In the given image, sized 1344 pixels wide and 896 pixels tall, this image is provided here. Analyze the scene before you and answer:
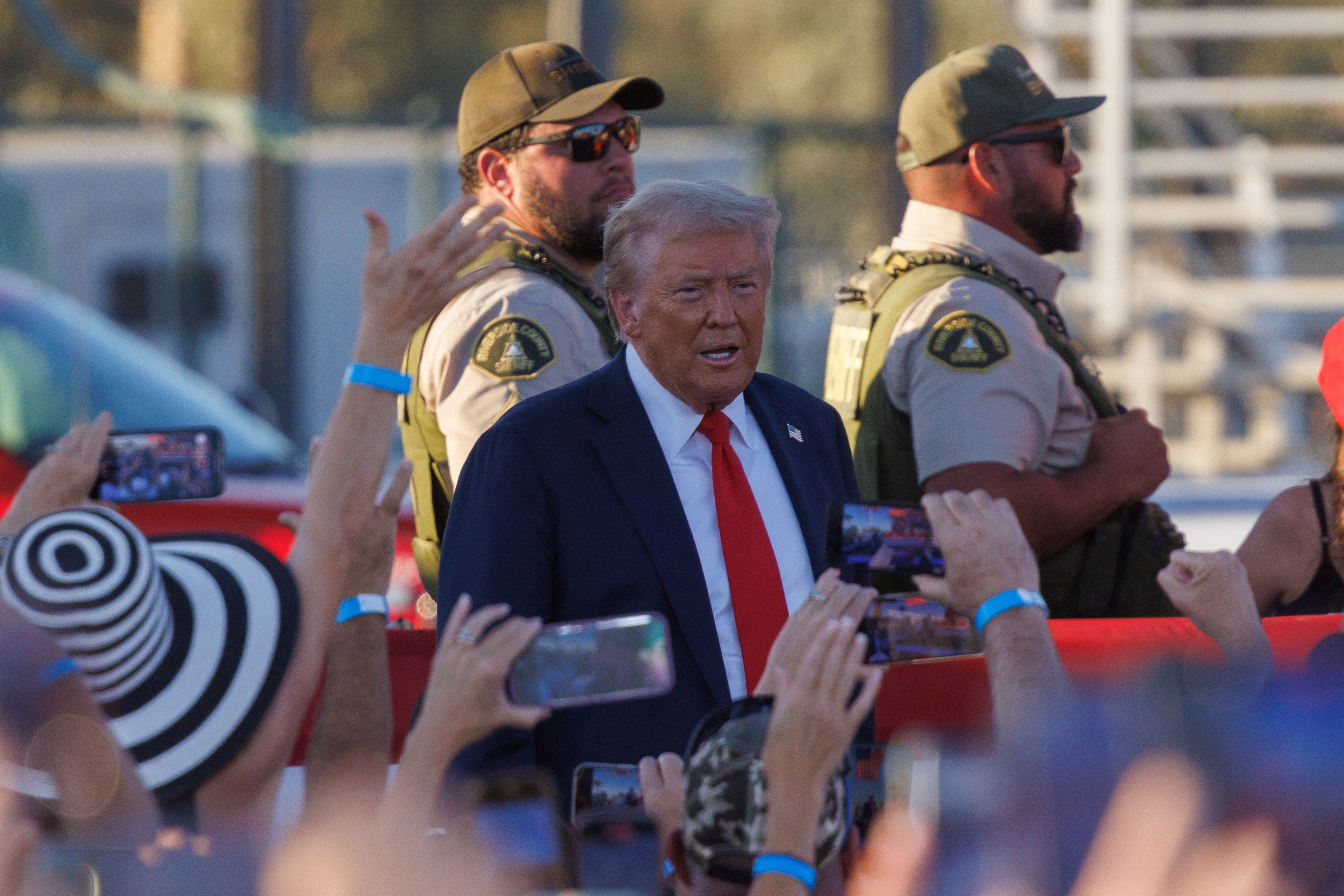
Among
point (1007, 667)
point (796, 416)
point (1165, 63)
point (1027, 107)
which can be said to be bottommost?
point (1007, 667)

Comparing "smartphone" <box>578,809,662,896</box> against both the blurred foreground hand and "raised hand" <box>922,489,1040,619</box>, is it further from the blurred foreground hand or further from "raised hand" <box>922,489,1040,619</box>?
"raised hand" <box>922,489,1040,619</box>

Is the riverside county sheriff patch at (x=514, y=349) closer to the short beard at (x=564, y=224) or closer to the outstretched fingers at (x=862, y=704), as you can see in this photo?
the short beard at (x=564, y=224)

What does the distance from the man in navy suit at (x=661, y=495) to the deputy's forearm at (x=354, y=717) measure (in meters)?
0.19

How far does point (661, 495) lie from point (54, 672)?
1279 mm

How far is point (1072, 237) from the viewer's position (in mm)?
4297

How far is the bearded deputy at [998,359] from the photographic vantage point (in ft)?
12.2

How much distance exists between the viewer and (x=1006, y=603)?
250cm

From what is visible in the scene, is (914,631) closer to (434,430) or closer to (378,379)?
(378,379)

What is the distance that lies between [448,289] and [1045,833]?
1.22 metres

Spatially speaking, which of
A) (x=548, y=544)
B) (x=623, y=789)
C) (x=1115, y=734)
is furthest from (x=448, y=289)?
(x=1115, y=734)

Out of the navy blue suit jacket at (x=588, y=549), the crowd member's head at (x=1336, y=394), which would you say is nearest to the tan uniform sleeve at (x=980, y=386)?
the crowd member's head at (x=1336, y=394)

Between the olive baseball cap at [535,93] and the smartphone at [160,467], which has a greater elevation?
the olive baseball cap at [535,93]

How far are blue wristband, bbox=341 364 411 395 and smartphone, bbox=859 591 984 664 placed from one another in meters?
0.76

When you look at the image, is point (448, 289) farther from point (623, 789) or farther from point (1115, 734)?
point (1115, 734)
